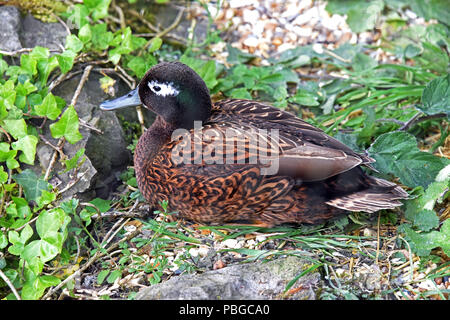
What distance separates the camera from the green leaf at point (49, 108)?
371 cm

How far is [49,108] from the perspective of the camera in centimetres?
374

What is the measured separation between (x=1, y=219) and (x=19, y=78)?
1092 mm

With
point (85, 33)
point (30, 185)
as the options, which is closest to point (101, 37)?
point (85, 33)

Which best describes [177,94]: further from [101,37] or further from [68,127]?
[101,37]

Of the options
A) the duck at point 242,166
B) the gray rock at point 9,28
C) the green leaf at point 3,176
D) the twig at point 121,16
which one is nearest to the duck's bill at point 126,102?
the duck at point 242,166

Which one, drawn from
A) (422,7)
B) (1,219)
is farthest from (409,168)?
(1,219)

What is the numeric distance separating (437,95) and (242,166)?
1727mm

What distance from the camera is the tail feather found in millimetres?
3455

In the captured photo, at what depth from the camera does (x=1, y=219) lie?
137 inches

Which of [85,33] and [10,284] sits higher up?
[85,33]

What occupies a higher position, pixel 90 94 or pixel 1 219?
pixel 90 94

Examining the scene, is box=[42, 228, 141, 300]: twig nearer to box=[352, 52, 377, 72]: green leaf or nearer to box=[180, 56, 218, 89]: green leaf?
box=[180, 56, 218, 89]: green leaf

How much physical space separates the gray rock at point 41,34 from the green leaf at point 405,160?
2684mm
